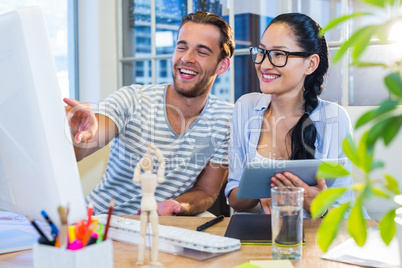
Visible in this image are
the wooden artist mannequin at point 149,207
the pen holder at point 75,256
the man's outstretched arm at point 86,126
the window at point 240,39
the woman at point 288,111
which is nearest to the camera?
the pen holder at point 75,256

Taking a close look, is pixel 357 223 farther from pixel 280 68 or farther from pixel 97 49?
pixel 97 49

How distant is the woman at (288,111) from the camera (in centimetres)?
175

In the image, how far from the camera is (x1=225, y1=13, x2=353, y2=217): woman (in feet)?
5.74

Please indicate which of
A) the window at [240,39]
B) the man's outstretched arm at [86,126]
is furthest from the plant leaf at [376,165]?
the window at [240,39]

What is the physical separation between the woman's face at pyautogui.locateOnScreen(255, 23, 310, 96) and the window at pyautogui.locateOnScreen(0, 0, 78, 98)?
1.88 metres

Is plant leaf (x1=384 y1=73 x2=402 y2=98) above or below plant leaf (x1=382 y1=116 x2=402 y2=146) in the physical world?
above

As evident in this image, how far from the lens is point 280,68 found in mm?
1753

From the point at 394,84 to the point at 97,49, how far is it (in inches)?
121

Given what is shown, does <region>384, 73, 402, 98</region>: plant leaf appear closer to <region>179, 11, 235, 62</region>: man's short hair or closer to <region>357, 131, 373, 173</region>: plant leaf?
<region>357, 131, 373, 173</region>: plant leaf

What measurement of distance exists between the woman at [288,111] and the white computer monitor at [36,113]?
103 centimetres

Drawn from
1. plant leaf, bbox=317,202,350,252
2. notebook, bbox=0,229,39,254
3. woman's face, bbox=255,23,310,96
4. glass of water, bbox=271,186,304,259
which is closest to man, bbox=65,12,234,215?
woman's face, bbox=255,23,310,96

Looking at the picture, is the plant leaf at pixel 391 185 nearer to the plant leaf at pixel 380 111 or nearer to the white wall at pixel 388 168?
the plant leaf at pixel 380 111

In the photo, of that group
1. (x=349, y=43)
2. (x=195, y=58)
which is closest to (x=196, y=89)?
(x=195, y=58)

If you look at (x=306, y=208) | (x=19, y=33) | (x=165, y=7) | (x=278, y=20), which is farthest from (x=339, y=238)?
(x=165, y=7)
